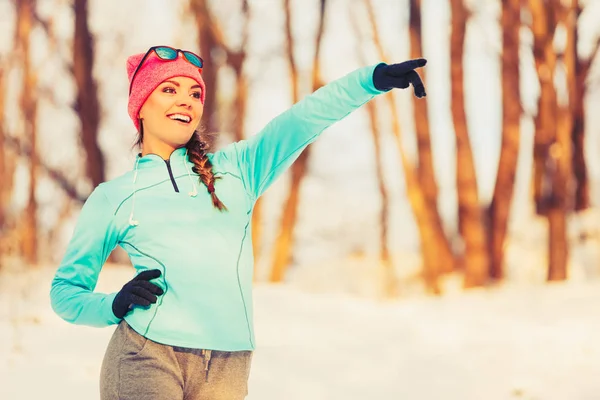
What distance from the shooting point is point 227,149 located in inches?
82.7

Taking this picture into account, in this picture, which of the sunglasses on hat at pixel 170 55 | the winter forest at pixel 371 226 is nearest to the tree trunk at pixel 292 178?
the winter forest at pixel 371 226

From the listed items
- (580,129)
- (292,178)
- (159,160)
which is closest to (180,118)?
(159,160)

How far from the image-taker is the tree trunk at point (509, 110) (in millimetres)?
10438

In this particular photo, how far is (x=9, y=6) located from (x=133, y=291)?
1177 centimetres

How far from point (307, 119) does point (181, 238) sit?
0.46m

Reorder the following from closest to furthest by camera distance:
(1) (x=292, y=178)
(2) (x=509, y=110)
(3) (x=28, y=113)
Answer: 1. (2) (x=509, y=110)
2. (3) (x=28, y=113)
3. (1) (x=292, y=178)

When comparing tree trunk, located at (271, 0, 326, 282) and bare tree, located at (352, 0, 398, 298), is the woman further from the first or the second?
bare tree, located at (352, 0, 398, 298)

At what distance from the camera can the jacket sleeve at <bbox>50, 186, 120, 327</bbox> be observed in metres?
1.91

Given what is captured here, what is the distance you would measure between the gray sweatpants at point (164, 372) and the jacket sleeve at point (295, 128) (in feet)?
1.57

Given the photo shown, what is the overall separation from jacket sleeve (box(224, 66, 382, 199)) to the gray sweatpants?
0.48 m

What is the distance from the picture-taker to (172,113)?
6.73 feet

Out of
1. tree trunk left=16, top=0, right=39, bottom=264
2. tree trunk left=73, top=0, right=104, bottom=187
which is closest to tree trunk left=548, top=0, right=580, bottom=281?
tree trunk left=73, top=0, right=104, bottom=187

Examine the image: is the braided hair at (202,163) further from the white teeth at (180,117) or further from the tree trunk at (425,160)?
the tree trunk at (425,160)

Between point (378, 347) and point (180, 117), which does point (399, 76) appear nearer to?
point (180, 117)
